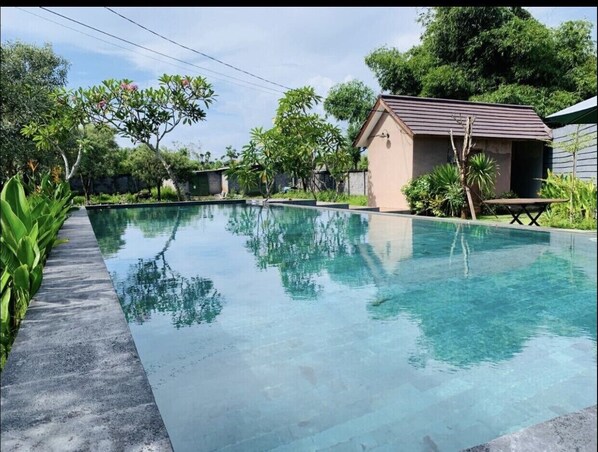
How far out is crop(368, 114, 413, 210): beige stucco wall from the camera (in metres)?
14.9

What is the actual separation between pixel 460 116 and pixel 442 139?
907 mm

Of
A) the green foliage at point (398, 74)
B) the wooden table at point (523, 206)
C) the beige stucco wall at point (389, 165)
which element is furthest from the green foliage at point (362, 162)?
the wooden table at point (523, 206)

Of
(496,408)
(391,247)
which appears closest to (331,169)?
(391,247)

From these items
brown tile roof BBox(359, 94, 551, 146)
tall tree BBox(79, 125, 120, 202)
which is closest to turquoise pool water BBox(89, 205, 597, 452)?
brown tile roof BBox(359, 94, 551, 146)

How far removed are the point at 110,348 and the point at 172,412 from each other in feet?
1.92

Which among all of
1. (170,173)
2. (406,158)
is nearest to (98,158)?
(170,173)

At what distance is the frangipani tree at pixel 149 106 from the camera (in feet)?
70.0

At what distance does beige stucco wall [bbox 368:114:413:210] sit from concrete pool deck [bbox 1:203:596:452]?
41.4 ft

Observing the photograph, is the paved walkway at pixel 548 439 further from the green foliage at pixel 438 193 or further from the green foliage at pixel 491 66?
the green foliage at pixel 491 66

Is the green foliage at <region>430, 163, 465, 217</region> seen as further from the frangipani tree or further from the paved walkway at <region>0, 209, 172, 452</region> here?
the frangipani tree

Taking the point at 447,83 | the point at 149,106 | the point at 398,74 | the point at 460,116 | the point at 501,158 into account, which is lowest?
the point at 501,158

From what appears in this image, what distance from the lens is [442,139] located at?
48.8 ft

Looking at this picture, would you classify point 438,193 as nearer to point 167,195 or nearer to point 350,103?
point 350,103

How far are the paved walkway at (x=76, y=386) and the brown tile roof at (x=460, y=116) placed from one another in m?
12.3
